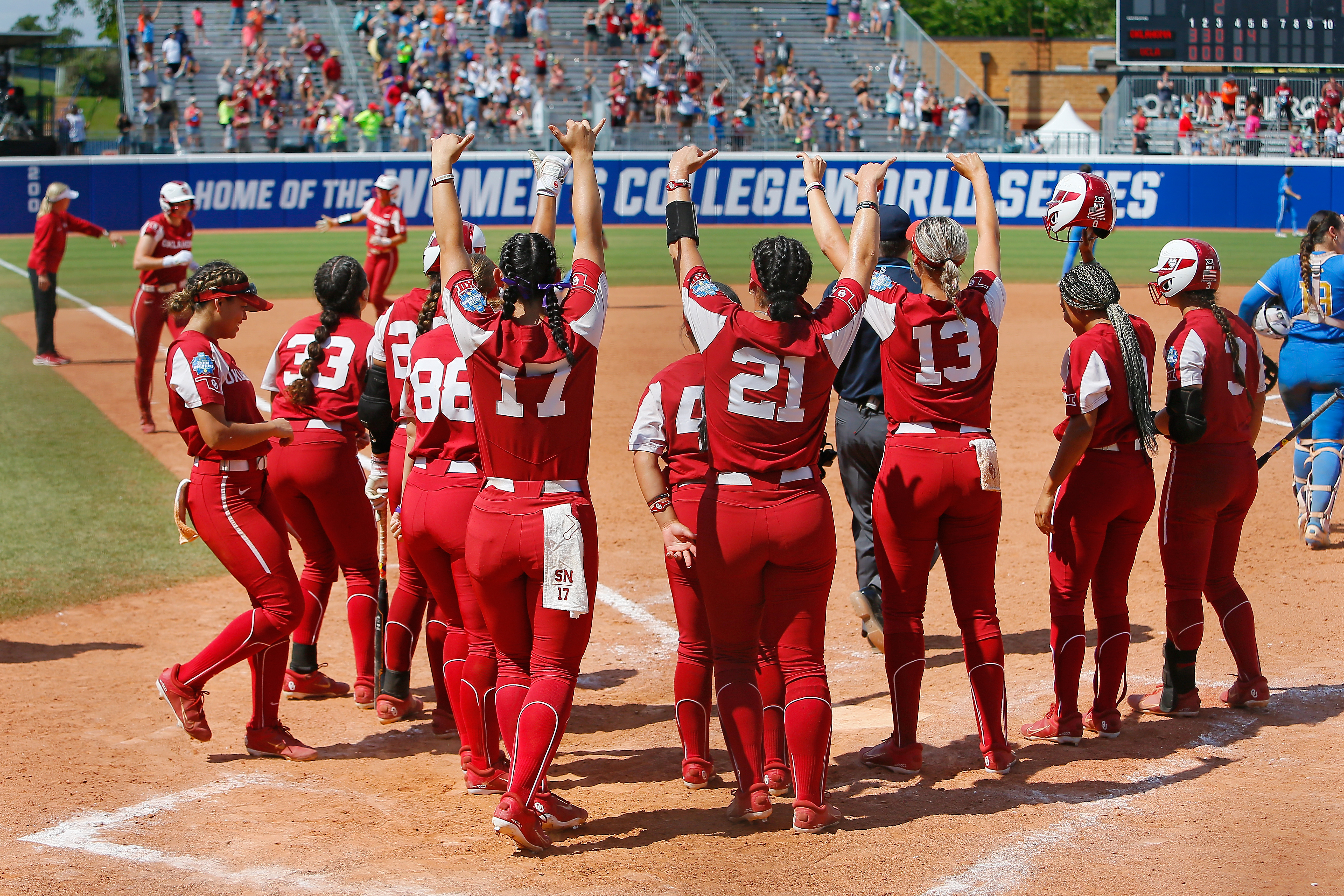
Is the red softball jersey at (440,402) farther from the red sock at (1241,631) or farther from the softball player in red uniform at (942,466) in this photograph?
the red sock at (1241,631)

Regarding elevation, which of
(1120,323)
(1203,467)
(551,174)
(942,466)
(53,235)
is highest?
(53,235)

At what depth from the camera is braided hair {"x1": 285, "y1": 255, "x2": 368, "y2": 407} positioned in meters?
6.13

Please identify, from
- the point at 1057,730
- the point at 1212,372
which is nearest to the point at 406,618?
the point at 1057,730

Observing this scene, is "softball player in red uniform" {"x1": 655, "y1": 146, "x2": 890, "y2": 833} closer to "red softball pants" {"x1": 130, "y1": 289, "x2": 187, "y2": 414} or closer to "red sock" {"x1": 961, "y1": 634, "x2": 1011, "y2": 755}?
"red sock" {"x1": 961, "y1": 634, "x2": 1011, "y2": 755}

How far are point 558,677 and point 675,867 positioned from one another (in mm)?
774

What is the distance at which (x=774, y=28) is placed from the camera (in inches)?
1442

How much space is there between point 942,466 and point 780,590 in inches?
36.3

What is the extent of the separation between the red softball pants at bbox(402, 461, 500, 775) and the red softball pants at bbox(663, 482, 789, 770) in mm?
773

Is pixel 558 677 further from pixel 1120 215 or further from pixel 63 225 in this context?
pixel 1120 215

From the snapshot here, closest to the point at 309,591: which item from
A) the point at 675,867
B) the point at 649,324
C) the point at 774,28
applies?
the point at 675,867

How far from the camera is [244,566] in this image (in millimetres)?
5500

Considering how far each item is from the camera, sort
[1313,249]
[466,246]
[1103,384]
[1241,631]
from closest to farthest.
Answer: [1103,384] < [466,246] < [1241,631] < [1313,249]

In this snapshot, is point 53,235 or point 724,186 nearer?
point 53,235

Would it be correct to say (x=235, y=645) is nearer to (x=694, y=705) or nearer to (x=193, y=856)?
(x=193, y=856)
